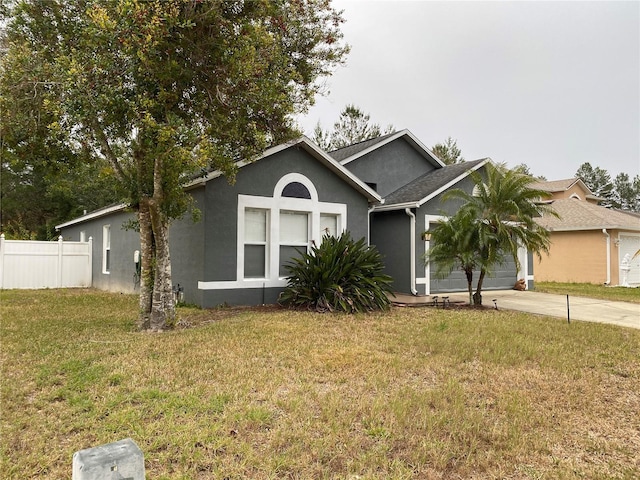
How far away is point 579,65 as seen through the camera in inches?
600

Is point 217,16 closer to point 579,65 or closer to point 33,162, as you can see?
point 33,162

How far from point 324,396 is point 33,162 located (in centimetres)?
678

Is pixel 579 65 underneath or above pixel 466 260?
above

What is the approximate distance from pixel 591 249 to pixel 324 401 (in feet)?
64.1

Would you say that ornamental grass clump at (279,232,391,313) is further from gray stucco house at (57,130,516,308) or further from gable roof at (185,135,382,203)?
gable roof at (185,135,382,203)

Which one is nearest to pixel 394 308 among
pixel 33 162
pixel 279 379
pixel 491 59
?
pixel 279 379

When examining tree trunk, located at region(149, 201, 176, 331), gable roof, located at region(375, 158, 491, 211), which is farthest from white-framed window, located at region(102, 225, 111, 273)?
gable roof, located at region(375, 158, 491, 211)

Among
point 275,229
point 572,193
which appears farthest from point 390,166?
point 572,193

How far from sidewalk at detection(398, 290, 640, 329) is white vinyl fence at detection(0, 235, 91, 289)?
13081mm

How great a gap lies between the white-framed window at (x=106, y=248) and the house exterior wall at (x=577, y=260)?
17.8 m

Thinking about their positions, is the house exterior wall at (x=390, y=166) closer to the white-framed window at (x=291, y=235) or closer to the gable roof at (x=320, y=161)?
the gable roof at (x=320, y=161)

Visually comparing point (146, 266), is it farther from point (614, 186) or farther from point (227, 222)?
point (614, 186)

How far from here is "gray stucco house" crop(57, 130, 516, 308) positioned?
1025 centimetres

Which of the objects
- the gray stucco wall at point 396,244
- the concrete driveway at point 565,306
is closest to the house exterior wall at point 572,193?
the concrete driveway at point 565,306
